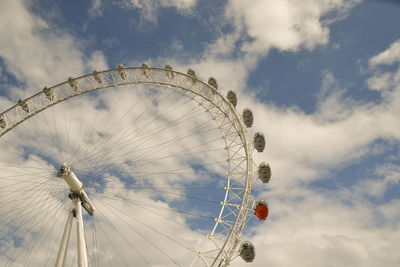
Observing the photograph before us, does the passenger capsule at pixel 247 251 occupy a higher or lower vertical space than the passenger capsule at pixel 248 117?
lower

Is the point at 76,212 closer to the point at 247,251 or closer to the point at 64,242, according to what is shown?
the point at 64,242

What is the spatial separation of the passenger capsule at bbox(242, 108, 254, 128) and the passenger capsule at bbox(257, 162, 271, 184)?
174 inches

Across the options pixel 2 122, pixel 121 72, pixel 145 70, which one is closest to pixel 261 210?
pixel 145 70

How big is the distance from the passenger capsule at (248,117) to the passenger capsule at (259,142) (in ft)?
6.20

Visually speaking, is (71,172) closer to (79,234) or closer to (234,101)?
(79,234)

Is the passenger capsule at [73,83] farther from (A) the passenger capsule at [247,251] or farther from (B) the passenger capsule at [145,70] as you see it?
(A) the passenger capsule at [247,251]

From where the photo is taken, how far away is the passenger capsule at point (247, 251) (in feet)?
61.2

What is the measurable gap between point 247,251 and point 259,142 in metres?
8.71

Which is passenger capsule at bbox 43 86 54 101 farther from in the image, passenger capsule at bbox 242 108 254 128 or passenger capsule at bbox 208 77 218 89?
passenger capsule at bbox 242 108 254 128

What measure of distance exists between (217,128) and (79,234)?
14.4m

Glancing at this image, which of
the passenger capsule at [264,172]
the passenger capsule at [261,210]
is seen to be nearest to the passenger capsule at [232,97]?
the passenger capsule at [264,172]

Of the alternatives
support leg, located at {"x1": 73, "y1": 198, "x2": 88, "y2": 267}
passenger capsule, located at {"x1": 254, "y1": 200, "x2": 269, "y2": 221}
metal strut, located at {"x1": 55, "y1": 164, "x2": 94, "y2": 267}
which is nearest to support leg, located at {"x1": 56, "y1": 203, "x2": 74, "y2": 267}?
metal strut, located at {"x1": 55, "y1": 164, "x2": 94, "y2": 267}

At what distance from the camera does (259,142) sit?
73.2ft

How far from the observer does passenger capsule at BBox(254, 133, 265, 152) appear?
73.1 feet
